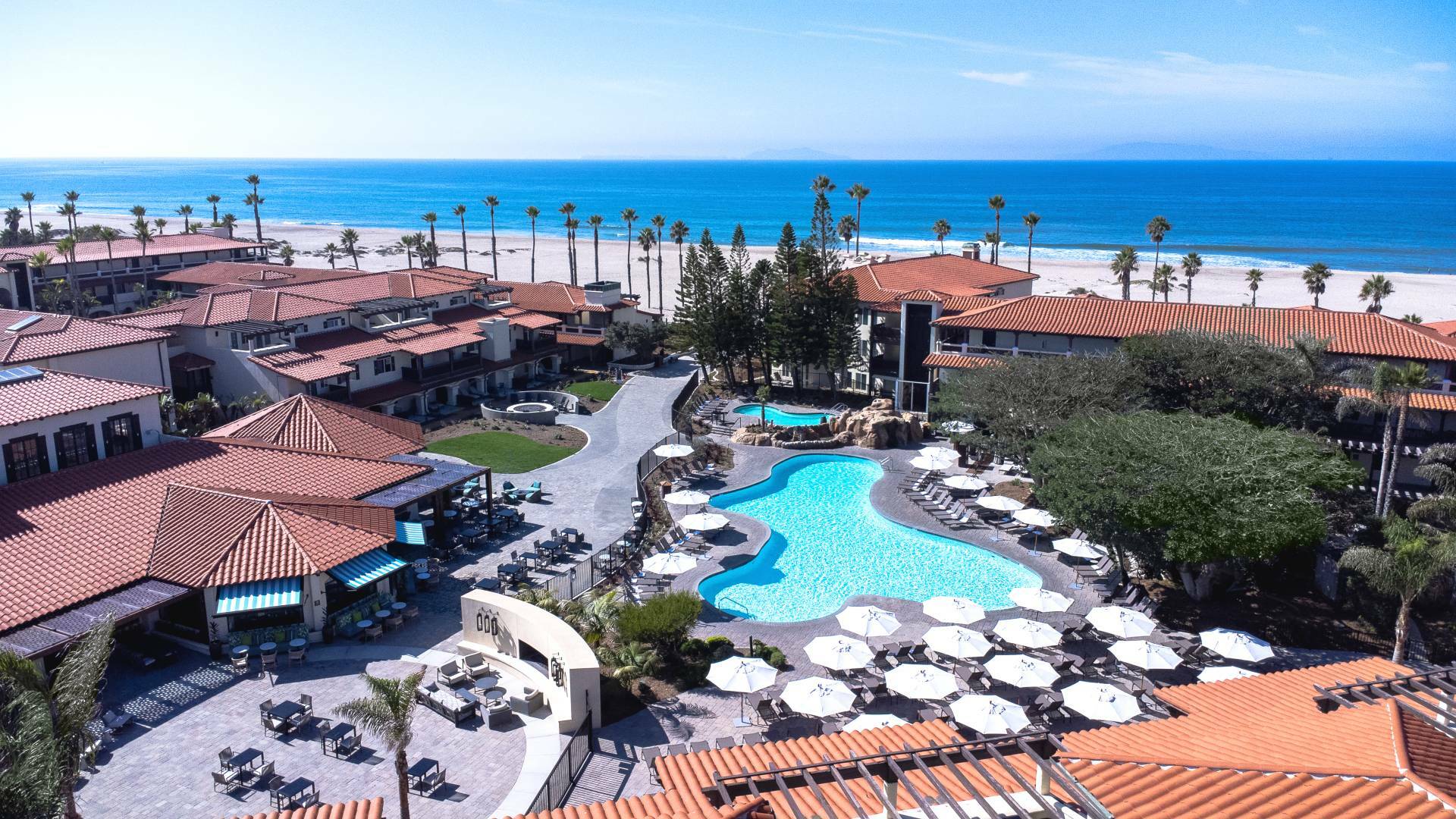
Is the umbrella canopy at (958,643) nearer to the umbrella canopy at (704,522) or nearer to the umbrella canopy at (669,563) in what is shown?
the umbrella canopy at (669,563)

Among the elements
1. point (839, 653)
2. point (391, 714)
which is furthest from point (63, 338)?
point (839, 653)

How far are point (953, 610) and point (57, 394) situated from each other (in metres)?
26.9

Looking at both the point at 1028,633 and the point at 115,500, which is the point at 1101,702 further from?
the point at 115,500

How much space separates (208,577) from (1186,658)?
25.0 meters

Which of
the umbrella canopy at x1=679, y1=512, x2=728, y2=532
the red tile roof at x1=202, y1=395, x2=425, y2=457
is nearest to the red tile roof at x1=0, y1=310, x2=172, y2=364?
the red tile roof at x1=202, y1=395, x2=425, y2=457

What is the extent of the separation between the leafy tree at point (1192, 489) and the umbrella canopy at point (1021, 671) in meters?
6.00

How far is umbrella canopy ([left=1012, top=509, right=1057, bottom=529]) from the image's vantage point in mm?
32438

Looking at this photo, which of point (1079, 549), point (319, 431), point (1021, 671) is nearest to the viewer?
point (1021, 671)

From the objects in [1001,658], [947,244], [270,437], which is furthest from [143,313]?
[947,244]

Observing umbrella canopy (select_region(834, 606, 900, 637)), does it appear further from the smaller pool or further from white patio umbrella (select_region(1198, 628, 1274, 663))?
the smaller pool

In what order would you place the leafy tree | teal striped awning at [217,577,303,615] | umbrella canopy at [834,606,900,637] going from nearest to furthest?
teal striped awning at [217,577,303,615]
umbrella canopy at [834,606,900,637]
the leafy tree

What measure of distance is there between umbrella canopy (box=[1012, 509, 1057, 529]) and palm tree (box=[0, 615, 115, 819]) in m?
26.5

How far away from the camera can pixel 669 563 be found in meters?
29.0

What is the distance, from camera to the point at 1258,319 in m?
42.5
